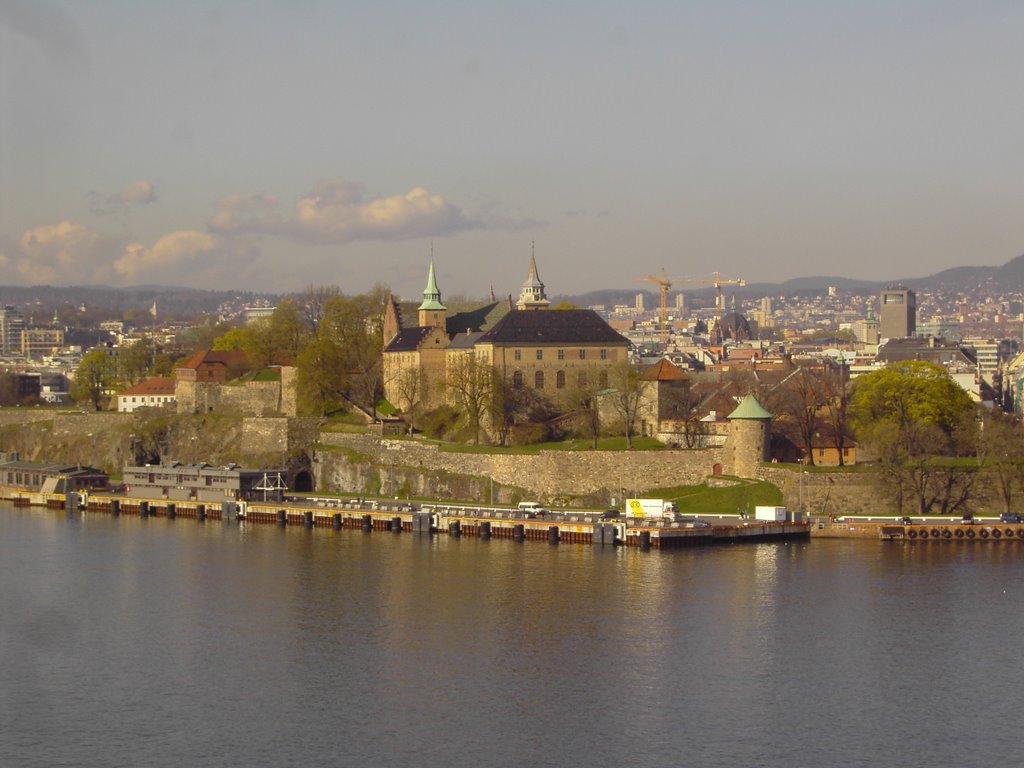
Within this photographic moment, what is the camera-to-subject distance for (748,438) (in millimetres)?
65125

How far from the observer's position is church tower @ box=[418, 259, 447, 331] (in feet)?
277

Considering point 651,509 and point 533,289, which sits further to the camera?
point 533,289

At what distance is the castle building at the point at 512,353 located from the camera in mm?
76750

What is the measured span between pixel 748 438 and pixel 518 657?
26.1 m

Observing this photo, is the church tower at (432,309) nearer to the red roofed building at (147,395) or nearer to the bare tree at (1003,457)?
the red roofed building at (147,395)

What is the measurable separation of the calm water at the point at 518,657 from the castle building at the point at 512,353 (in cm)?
1920

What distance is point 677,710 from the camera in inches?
1431

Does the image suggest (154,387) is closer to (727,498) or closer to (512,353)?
(512,353)

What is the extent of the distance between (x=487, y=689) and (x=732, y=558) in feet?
62.7

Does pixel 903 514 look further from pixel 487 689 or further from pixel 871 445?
pixel 487 689

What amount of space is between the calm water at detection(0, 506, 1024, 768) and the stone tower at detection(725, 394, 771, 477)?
7171mm

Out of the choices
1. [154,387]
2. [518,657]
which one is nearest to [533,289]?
[154,387]

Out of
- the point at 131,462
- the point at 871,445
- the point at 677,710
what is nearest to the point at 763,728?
the point at 677,710

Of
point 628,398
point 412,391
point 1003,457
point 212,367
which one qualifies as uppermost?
point 212,367
